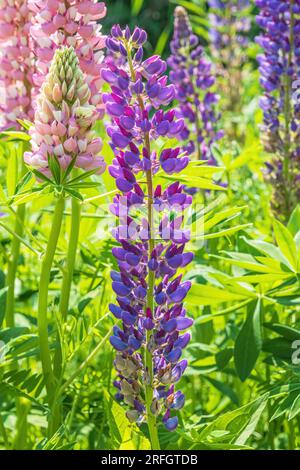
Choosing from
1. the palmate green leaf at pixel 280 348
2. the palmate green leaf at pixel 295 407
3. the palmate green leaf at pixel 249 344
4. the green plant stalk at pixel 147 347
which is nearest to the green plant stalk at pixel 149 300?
the green plant stalk at pixel 147 347

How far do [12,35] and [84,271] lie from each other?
641mm

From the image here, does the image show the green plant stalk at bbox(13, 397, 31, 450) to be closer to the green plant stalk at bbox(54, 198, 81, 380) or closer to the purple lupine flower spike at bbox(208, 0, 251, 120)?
the green plant stalk at bbox(54, 198, 81, 380)

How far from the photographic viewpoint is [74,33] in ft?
5.34

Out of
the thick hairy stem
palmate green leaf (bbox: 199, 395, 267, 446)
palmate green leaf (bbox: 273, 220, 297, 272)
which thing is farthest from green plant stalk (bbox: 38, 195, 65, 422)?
the thick hairy stem

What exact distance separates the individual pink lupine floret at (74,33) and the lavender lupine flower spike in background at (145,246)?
0.58ft

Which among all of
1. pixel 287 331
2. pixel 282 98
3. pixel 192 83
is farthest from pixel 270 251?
→ pixel 192 83

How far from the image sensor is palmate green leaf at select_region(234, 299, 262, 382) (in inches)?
70.0

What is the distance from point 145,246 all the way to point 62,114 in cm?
27

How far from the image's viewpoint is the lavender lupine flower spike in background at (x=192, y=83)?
2.75 meters

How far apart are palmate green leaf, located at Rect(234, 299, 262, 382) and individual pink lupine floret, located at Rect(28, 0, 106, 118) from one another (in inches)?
22.4

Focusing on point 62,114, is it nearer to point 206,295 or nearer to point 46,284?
point 46,284

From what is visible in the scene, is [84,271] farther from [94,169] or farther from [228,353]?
[94,169]

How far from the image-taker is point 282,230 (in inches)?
67.2
